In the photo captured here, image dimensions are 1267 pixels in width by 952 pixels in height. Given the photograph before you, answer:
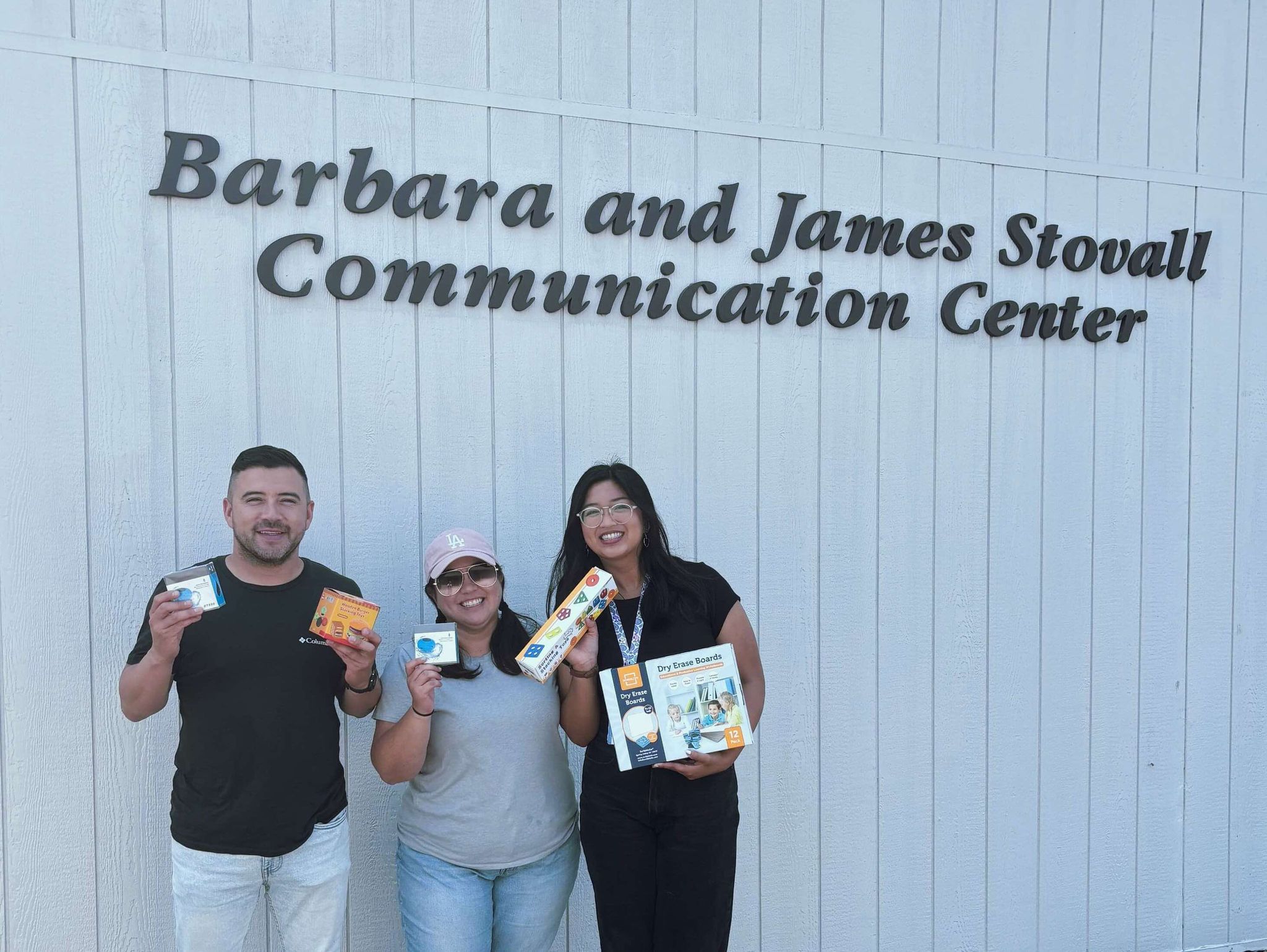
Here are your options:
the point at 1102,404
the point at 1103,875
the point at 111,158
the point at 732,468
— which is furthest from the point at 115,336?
the point at 1103,875

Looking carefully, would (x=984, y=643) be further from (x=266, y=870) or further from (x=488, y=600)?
(x=266, y=870)

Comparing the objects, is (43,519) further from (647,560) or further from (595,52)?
(595,52)

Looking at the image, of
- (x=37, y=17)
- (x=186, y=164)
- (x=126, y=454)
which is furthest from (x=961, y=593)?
(x=37, y=17)

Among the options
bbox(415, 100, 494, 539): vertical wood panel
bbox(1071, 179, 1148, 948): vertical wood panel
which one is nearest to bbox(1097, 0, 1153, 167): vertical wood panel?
bbox(1071, 179, 1148, 948): vertical wood panel

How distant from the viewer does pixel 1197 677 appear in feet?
13.3

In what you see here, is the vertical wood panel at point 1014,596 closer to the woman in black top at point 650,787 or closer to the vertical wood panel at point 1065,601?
the vertical wood panel at point 1065,601

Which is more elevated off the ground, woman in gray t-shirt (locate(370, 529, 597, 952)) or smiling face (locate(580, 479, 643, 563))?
smiling face (locate(580, 479, 643, 563))

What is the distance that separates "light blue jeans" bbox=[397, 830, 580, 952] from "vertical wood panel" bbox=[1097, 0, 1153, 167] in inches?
116

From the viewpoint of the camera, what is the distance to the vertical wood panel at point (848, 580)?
353 cm

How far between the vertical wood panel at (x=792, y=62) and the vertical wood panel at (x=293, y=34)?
1413 mm

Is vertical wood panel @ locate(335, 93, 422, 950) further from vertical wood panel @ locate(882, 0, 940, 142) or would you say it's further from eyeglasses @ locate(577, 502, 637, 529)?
vertical wood panel @ locate(882, 0, 940, 142)

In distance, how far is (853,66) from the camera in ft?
11.6

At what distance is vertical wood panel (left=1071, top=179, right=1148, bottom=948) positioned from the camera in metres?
3.89

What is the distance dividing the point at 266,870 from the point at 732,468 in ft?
6.00
